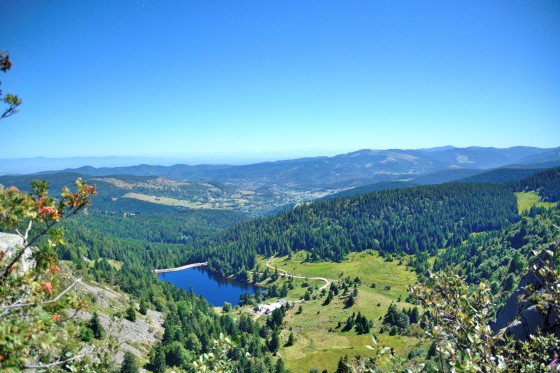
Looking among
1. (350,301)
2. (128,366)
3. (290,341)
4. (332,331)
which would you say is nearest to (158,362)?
(128,366)

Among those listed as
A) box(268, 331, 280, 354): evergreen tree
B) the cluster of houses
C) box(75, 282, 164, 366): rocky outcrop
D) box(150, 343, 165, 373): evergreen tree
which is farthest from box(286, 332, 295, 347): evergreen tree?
box(150, 343, 165, 373): evergreen tree

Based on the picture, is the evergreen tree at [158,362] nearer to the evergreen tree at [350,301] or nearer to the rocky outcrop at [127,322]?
the rocky outcrop at [127,322]

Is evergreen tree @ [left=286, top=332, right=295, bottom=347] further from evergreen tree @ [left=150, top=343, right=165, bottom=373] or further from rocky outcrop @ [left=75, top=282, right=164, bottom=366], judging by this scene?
evergreen tree @ [left=150, top=343, right=165, bottom=373]

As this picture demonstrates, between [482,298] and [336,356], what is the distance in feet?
314

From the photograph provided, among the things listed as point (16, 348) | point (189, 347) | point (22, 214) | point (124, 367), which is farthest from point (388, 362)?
point (189, 347)

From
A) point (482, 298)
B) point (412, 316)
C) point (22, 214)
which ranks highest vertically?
point (22, 214)

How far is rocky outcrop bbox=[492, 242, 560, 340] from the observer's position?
33.1 ft

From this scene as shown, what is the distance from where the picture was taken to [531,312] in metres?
22.5

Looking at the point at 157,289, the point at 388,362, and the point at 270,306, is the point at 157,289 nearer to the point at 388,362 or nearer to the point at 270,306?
the point at 270,306

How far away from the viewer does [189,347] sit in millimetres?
81562

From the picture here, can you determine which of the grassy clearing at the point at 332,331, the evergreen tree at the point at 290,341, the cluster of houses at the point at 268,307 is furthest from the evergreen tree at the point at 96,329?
the cluster of houses at the point at 268,307

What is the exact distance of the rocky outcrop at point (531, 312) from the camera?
10102mm

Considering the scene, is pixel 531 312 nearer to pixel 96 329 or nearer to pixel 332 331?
pixel 96 329

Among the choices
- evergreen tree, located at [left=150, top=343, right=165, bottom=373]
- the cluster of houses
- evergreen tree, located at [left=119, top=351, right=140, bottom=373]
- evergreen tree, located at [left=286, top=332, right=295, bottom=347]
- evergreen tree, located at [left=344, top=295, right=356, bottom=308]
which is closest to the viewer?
evergreen tree, located at [left=119, top=351, right=140, bottom=373]
